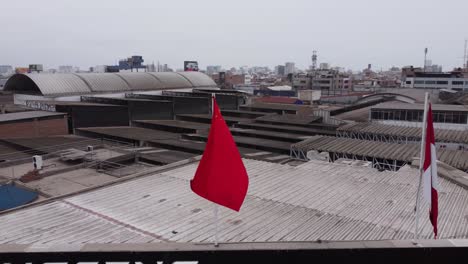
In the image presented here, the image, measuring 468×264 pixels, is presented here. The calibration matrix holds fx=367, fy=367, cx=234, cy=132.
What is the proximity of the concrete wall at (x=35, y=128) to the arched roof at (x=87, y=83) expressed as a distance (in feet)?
59.7

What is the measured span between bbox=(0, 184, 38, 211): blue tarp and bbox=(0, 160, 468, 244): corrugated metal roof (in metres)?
6.30

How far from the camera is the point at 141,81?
Answer: 71.4 metres

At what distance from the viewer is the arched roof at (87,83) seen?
58656 mm

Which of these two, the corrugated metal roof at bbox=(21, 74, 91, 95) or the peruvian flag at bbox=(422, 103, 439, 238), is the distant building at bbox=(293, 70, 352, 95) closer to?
the corrugated metal roof at bbox=(21, 74, 91, 95)

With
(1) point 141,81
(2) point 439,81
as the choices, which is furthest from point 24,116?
(2) point 439,81

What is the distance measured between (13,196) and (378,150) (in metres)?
24.0

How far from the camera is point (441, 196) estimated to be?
16.1m

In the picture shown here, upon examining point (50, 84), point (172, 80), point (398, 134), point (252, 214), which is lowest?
point (252, 214)

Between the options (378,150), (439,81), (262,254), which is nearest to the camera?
(262,254)

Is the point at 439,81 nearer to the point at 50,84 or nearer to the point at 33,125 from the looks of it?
the point at 50,84

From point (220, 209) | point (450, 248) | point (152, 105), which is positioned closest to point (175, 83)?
point (152, 105)

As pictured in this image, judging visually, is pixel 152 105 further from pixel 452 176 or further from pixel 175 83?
pixel 452 176

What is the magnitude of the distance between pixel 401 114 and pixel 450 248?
41.4 m

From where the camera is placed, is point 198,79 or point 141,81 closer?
point 141,81
